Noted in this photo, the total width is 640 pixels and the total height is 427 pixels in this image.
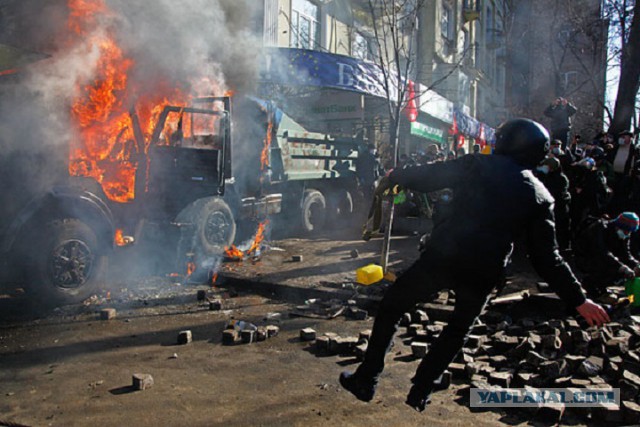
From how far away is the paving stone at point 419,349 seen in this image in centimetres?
479

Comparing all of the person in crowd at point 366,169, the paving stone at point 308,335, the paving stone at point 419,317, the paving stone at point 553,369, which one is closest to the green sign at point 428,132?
the person in crowd at point 366,169

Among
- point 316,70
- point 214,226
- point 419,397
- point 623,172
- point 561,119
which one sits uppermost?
point 316,70

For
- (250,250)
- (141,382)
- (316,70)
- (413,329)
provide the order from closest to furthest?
1. (141,382)
2. (413,329)
3. (250,250)
4. (316,70)

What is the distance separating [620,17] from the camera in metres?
17.3

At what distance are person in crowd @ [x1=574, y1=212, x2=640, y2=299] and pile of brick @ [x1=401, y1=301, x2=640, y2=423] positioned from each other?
95 centimetres

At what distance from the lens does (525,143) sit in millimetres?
3076

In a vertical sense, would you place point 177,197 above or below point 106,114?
below

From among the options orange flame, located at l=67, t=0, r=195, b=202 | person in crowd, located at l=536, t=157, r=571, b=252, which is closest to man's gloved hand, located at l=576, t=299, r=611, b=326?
person in crowd, located at l=536, t=157, r=571, b=252

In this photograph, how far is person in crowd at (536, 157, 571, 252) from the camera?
26.1 ft

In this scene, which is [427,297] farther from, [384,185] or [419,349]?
[419,349]

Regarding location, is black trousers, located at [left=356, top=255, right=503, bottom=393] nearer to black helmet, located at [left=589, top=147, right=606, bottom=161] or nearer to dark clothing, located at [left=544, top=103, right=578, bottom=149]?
black helmet, located at [left=589, top=147, right=606, bottom=161]

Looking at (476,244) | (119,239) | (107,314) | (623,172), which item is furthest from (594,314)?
(623,172)

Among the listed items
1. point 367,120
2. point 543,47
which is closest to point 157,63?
point 367,120

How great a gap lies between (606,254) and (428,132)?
47.7 feet
